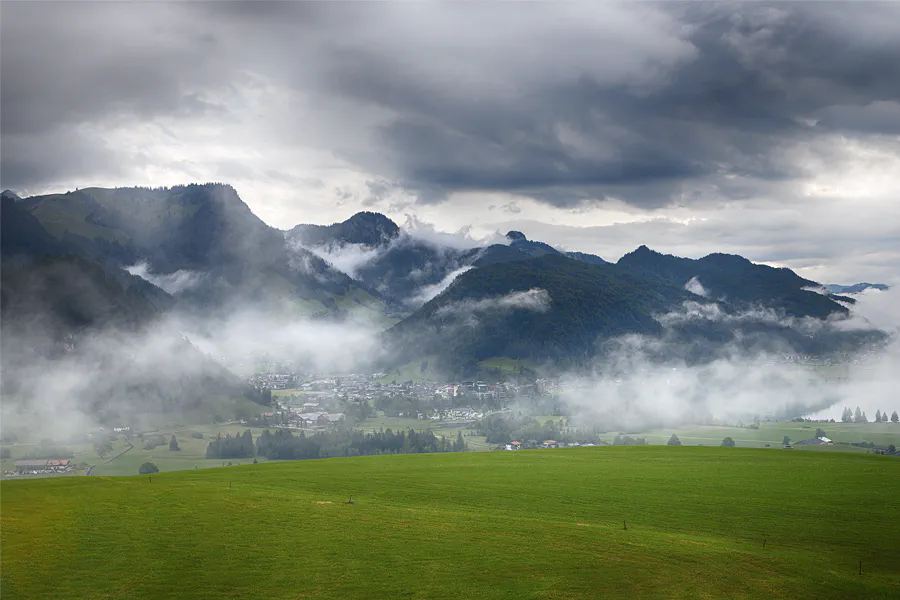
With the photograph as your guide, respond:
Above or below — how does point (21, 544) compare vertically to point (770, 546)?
above

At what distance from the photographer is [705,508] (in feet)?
252

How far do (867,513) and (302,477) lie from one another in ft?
229

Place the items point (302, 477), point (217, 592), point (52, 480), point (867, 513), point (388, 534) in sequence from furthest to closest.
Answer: point (302, 477)
point (52, 480)
point (867, 513)
point (388, 534)
point (217, 592)

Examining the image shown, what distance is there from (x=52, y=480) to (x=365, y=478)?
40.2 metres

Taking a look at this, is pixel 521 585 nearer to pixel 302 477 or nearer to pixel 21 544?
pixel 21 544

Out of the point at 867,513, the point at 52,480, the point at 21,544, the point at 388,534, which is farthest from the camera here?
the point at 52,480

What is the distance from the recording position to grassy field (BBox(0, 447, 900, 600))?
→ 49656mm

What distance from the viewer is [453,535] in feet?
201

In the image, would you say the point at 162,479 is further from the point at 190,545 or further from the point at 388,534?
the point at 388,534

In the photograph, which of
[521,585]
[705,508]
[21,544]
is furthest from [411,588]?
[705,508]

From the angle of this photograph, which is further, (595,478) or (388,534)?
(595,478)

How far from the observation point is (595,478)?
9525 centimetres

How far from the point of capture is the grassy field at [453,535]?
49.7m

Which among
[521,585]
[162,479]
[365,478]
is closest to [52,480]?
[162,479]
